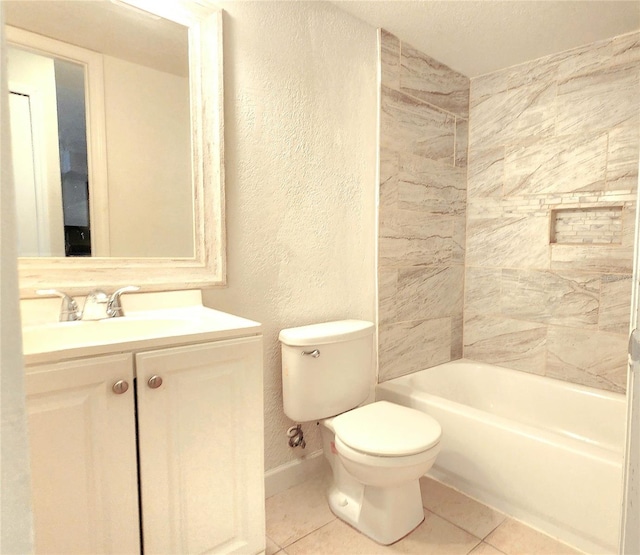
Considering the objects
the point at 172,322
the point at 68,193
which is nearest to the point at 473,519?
the point at 172,322

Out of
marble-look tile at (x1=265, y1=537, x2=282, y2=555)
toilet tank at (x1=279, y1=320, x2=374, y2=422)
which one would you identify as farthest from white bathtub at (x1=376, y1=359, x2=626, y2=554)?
marble-look tile at (x1=265, y1=537, x2=282, y2=555)

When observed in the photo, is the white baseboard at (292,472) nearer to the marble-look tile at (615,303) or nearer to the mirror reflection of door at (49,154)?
the mirror reflection of door at (49,154)

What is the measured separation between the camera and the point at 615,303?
215cm

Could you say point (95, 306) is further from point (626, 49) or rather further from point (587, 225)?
point (626, 49)

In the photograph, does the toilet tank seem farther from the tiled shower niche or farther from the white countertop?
the tiled shower niche

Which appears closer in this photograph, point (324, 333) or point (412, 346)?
point (324, 333)

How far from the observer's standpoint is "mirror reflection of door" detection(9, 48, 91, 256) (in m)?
1.28

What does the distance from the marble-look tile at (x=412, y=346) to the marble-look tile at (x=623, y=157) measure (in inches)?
47.1

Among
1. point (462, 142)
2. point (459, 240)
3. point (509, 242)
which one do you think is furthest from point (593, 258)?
point (462, 142)

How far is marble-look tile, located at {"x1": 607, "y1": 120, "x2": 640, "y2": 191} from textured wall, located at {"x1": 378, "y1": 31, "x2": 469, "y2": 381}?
0.82m

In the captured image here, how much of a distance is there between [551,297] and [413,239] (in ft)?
2.86

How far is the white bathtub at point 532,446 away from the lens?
1489mm

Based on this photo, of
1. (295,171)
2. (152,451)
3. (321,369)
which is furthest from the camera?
(295,171)

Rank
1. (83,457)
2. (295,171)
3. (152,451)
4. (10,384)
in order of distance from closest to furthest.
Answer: (10,384) → (83,457) → (152,451) → (295,171)
